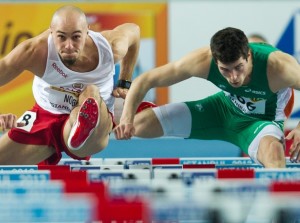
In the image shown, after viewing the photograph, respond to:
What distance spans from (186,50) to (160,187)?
6.95 metres

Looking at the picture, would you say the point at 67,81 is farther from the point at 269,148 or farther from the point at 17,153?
the point at 269,148

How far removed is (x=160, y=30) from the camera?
970cm

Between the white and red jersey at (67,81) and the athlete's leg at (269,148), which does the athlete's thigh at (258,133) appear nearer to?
the athlete's leg at (269,148)

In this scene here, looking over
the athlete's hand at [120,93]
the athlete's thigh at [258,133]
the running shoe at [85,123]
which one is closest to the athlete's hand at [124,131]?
the running shoe at [85,123]

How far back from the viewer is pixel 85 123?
4512 millimetres

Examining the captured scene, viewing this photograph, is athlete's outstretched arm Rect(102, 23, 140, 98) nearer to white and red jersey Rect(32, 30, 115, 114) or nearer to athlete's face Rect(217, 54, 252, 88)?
white and red jersey Rect(32, 30, 115, 114)

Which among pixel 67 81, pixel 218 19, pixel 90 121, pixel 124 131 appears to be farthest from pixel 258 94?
pixel 218 19

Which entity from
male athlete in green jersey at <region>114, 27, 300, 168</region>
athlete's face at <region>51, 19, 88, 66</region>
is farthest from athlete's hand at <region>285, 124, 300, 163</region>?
athlete's face at <region>51, 19, 88, 66</region>

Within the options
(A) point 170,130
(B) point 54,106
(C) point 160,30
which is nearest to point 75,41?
(B) point 54,106

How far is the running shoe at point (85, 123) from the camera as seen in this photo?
448 centimetres

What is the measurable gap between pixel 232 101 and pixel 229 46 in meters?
0.77

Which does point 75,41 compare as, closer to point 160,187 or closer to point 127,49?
point 127,49

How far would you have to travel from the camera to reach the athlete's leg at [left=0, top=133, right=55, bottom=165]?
16.1ft

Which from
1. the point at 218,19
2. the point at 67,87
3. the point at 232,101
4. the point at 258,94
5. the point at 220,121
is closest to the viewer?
the point at 258,94
